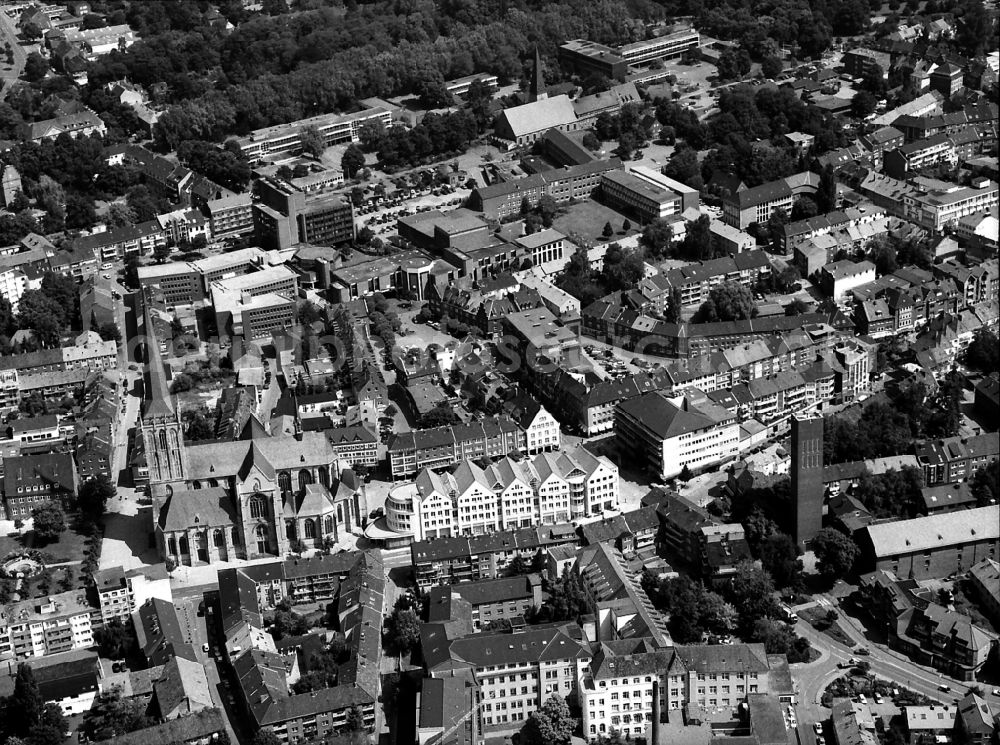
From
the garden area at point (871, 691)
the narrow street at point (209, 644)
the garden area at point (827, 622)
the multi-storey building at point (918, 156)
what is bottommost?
the narrow street at point (209, 644)

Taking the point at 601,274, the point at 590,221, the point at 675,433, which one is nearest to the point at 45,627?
the point at 675,433

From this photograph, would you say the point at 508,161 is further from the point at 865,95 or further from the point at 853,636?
the point at 853,636

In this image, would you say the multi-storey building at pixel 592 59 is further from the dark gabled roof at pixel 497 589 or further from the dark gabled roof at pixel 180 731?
the dark gabled roof at pixel 180 731

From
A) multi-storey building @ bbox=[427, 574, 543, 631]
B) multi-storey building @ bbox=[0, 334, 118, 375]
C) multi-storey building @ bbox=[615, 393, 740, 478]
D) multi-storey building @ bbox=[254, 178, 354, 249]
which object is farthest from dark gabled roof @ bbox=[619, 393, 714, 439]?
multi-storey building @ bbox=[254, 178, 354, 249]

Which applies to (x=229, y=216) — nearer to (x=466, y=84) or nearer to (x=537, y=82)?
(x=466, y=84)

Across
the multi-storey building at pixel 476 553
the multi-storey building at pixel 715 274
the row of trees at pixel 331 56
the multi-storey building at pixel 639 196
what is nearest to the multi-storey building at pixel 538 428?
the multi-storey building at pixel 476 553

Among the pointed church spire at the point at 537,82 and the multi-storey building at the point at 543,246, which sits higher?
the pointed church spire at the point at 537,82
